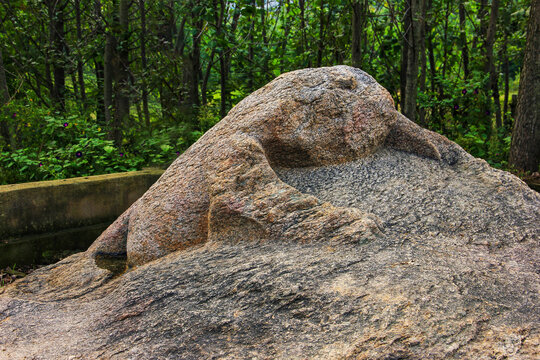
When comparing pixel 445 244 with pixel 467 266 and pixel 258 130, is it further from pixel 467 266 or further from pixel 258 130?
pixel 258 130

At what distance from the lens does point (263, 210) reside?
2451 millimetres

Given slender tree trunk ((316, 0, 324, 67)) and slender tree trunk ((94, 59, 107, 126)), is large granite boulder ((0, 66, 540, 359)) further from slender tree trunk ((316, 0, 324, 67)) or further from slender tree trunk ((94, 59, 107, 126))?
slender tree trunk ((94, 59, 107, 126))

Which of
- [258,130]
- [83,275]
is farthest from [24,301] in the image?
[258,130]

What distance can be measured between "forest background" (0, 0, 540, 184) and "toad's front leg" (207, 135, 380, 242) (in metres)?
2.32

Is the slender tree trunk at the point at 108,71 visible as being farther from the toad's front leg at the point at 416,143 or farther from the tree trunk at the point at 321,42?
the toad's front leg at the point at 416,143

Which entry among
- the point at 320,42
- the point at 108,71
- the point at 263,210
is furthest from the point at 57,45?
the point at 263,210

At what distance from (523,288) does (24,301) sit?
2.65 meters

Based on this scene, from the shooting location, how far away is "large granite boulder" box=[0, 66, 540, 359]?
186 centimetres

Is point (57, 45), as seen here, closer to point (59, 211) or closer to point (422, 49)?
point (59, 211)

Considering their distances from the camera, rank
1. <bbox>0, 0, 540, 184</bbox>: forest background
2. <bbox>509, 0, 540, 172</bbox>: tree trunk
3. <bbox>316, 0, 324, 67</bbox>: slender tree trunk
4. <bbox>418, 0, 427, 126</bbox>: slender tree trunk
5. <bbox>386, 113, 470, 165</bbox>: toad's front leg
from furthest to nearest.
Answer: <bbox>316, 0, 324, 67</bbox>: slender tree trunk → <bbox>418, 0, 427, 126</bbox>: slender tree trunk → <bbox>0, 0, 540, 184</bbox>: forest background → <bbox>509, 0, 540, 172</bbox>: tree trunk → <bbox>386, 113, 470, 165</bbox>: toad's front leg

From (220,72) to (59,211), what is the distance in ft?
11.3

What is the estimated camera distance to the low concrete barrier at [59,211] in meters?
3.58

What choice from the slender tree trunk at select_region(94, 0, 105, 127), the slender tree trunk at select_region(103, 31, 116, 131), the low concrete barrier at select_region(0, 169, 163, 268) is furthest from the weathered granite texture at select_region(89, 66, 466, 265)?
the slender tree trunk at select_region(103, 31, 116, 131)

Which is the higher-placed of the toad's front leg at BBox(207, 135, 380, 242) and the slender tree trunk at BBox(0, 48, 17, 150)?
the slender tree trunk at BBox(0, 48, 17, 150)
